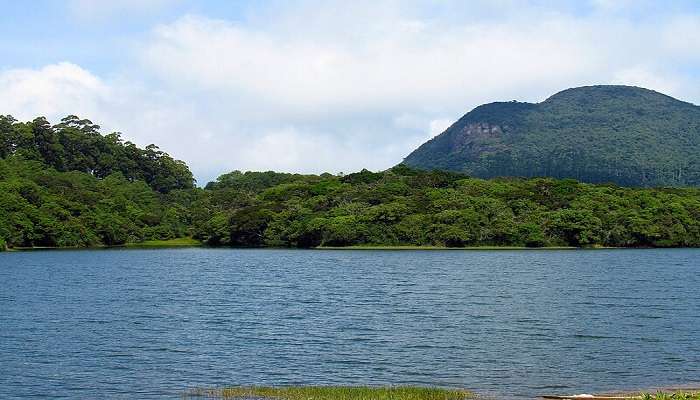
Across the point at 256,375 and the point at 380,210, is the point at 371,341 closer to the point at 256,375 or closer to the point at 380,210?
the point at 256,375

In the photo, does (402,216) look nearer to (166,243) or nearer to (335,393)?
(166,243)

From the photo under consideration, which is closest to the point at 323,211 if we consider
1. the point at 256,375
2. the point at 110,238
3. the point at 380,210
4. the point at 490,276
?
the point at 380,210

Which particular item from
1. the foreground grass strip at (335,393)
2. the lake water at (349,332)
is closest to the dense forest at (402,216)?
the lake water at (349,332)

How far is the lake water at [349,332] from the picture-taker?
33.2 m

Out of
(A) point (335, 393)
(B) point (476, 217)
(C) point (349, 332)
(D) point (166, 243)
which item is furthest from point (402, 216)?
(A) point (335, 393)

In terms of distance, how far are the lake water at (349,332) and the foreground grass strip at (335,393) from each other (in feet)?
5.41

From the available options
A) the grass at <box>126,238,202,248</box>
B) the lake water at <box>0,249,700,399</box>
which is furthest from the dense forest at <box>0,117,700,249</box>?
the lake water at <box>0,249,700,399</box>

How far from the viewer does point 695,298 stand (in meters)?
62.6

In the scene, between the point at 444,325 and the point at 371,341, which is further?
the point at 444,325

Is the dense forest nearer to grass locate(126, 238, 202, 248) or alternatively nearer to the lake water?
grass locate(126, 238, 202, 248)

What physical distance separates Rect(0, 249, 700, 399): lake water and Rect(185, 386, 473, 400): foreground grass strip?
1.65m

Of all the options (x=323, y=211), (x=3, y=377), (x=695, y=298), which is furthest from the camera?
(x=323, y=211)

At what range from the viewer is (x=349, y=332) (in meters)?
45.7

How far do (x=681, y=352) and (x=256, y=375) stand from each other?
22310 mm
